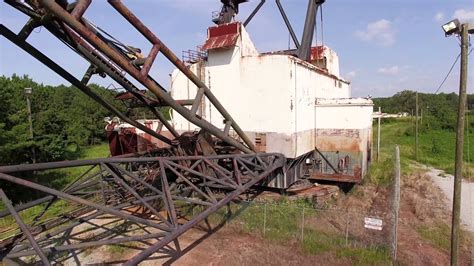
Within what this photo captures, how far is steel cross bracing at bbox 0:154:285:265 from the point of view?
5.77 m

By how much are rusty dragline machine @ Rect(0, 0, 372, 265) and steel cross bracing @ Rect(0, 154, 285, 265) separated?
60mm

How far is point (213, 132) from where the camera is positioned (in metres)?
9.90

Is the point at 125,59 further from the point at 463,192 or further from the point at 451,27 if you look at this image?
the point at 463,192

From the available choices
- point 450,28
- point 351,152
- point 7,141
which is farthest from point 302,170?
point 7,141

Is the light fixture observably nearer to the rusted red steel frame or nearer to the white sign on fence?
the white sign on fence

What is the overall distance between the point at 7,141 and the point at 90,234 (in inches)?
517

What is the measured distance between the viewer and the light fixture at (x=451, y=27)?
7367 mm

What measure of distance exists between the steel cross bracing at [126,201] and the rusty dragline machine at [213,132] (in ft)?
0.20

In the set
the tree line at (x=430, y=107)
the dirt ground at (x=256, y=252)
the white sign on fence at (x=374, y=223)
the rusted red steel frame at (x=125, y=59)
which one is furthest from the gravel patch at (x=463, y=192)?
the tree line at (x=430, y=107)

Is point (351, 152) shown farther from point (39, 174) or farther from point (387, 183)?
point (39, 174)

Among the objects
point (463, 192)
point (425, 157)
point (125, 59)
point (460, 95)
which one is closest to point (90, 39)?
point (125, 59)

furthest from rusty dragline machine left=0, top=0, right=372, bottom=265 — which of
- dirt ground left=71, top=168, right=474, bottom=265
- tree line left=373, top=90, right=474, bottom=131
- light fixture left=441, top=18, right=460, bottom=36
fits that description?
tree line left=373, top=90, right=474, bottom=131

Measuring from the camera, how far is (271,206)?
1148cm

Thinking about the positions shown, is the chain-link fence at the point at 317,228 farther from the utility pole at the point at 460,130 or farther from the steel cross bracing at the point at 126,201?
the utility pole at the point at 460,130
